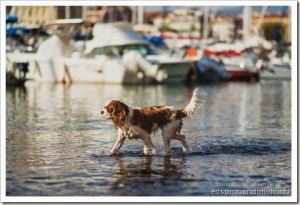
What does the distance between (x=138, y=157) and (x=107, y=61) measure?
2576cm

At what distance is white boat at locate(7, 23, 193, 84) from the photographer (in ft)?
126

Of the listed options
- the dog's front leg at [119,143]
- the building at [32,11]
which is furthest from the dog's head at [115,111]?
the building at [32,11]

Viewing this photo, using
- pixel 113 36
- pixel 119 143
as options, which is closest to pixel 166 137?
pixel 119 143

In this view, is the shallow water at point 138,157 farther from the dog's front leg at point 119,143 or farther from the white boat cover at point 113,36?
the white boat cover at point 113,36

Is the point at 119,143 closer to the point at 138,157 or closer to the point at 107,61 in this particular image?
the point at 138,157

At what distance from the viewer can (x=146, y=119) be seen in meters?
12.7

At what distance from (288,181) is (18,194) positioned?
11.8ft

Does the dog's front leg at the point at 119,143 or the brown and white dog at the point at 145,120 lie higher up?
the brown and white dog at the point at 145,120

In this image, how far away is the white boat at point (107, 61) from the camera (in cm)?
3853

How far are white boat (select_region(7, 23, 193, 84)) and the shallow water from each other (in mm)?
15959

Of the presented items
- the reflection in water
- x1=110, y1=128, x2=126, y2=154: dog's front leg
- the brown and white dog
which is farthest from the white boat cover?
the reflection in water

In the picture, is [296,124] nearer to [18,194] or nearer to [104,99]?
[18,194]

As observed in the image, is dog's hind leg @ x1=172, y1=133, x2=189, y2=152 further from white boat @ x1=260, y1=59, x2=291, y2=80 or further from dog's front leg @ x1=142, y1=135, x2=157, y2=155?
white boat @ x1=260, y1=59, x2=291, y2=80

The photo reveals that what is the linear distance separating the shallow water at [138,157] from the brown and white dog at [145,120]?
0.32m
